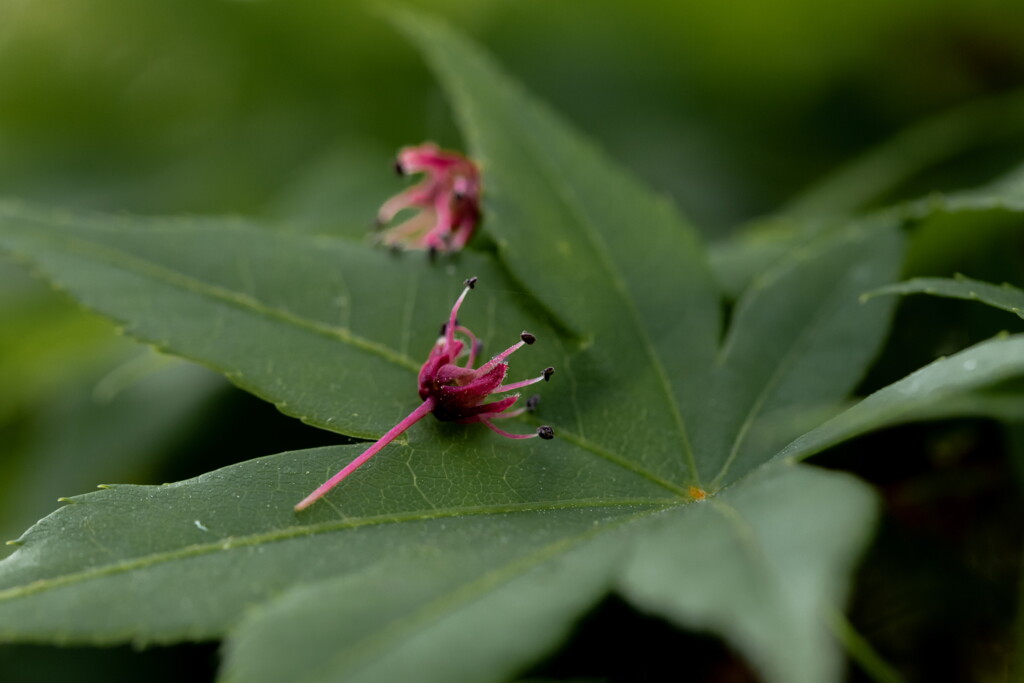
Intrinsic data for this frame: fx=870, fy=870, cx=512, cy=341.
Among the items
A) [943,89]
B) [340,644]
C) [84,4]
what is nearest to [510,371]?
[340,644]

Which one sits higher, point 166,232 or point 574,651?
point 166,232

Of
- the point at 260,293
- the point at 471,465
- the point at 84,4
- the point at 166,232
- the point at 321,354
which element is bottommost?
the point at 471,465

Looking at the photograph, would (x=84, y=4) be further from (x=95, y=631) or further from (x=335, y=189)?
(x=95, y=631)

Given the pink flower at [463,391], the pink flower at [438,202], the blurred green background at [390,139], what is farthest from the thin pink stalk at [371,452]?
the blurred green background at [390,139]

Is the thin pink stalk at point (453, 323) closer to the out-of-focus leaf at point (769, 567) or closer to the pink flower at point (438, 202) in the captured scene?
the pink flower at point (438, 202)

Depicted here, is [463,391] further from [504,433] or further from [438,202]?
[438,202]

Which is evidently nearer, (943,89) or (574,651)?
(574,651)

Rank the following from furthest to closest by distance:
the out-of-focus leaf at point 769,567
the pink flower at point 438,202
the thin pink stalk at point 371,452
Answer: the pink flower at point 438,202
the thin pink stalk at point 371,452
the out-of-focus leaf at point 769,567
